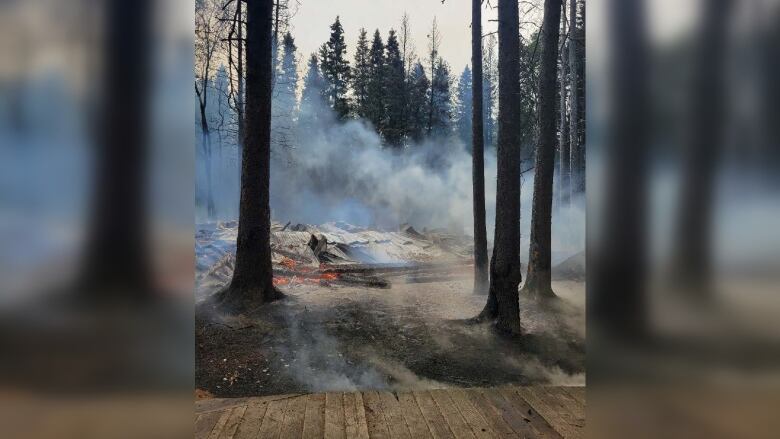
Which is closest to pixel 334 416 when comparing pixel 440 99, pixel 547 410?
pixel 547 410

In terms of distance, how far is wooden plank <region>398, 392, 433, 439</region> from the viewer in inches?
101

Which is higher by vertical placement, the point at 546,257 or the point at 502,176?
the point at 502,176

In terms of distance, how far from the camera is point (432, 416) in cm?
271

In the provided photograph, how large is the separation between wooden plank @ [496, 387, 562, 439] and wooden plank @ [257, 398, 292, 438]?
124cm

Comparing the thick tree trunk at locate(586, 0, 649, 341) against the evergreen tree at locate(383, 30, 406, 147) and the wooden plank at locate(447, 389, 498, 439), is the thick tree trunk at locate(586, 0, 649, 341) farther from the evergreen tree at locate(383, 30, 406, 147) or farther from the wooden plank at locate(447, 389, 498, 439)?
the evergreen tree at locate(383, 30, 406, 147)

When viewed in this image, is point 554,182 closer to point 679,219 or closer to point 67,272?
point 679,219

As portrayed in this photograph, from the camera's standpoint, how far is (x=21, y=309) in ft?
4.11

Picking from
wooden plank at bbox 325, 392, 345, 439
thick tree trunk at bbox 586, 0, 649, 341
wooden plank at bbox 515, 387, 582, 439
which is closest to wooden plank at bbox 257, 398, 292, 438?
wooden plank at bbox 325, 392, 345, 439

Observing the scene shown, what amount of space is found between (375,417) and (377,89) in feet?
5.89

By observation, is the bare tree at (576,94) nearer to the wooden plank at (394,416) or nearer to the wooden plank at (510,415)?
the wooden plank at (510,415)

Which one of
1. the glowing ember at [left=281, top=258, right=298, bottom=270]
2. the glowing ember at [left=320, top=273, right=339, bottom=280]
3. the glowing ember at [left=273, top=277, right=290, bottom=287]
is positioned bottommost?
the glowing ember at [left=273, top=277, right=290, bottom=287]

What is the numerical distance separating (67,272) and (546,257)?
7.98ft

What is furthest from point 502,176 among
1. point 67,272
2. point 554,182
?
point 67,272

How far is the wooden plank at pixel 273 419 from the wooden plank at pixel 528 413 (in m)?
1.24
